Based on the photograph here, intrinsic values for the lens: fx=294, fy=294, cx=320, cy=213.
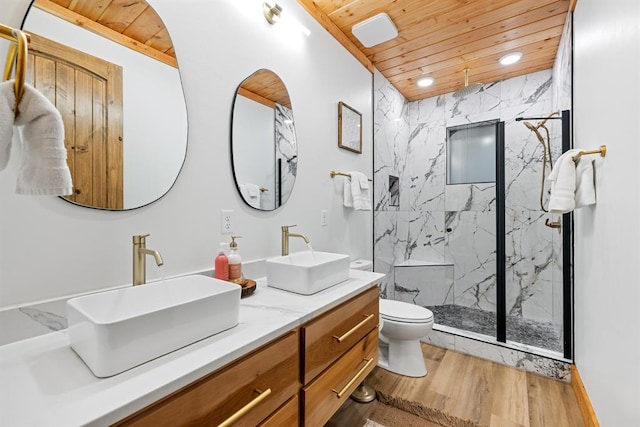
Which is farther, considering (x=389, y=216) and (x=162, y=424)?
(x=389, y=216)

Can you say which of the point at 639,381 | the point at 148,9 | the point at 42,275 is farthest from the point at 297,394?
the point at 148,9

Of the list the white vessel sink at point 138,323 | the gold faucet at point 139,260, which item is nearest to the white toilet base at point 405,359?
the white vessel sink at point 138,323

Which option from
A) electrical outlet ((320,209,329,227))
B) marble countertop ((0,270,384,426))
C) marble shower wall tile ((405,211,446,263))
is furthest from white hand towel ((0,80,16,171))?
marble shower wall tile ((405,211,446,263))

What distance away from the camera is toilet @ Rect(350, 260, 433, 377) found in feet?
6.50

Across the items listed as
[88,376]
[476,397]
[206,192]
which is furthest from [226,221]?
[476,397]

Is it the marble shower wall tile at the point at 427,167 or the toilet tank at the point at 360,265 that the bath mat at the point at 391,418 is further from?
→ the marble shower wall tile at the point at 427,167

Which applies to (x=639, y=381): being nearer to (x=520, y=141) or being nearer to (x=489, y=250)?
(x=489, y=250)

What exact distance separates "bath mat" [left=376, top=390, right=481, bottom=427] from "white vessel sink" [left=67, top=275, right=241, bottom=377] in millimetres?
1315

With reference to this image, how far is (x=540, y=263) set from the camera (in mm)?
2713

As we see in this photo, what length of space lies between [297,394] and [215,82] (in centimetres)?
134

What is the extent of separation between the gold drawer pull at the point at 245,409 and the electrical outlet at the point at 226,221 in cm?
74

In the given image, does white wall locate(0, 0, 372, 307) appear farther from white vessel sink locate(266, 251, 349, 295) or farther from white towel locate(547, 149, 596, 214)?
white towel locate(547, 149, 596, 214)

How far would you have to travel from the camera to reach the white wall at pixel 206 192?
2.85ft

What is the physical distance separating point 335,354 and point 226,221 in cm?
77
